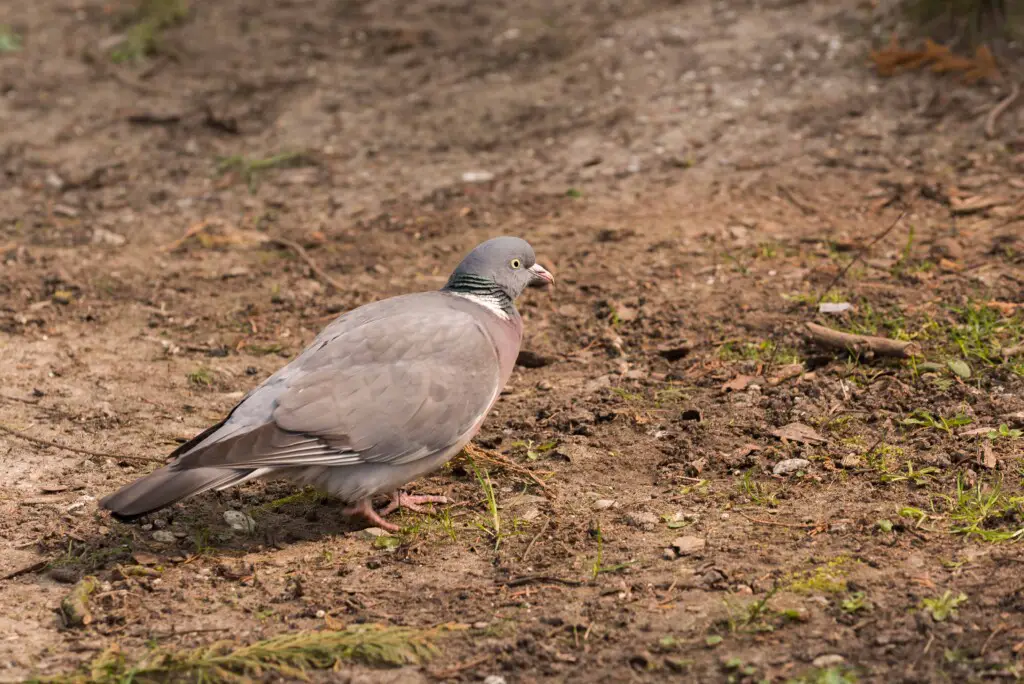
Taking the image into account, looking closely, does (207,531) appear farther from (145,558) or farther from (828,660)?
(828,660)

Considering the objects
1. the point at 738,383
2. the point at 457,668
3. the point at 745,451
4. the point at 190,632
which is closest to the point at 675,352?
the point at 738,383

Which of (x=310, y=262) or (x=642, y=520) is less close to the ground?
(x=310, y=262)

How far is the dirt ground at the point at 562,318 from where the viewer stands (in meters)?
3.49

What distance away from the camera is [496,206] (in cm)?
698

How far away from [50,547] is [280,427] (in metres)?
0.95

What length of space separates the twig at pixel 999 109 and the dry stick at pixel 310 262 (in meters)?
3.99

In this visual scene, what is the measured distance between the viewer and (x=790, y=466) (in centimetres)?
423

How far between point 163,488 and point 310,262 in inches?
116

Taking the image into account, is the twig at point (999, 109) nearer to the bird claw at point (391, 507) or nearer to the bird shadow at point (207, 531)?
the bird claw at point (391, 507)

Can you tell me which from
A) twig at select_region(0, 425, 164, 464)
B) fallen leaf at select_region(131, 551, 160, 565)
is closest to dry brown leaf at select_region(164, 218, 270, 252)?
twig at select_region(0, 425, 164, 464)

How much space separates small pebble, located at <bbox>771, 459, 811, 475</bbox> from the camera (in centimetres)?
422

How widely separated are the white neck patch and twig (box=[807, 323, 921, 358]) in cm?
141

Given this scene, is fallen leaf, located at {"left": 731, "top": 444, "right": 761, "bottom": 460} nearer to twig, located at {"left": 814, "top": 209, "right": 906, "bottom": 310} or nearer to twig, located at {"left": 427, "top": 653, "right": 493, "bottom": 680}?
twig, located at {"left": 814, "top": 209, "right": 906, "bottom": 310}

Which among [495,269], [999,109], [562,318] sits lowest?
[562,318]
